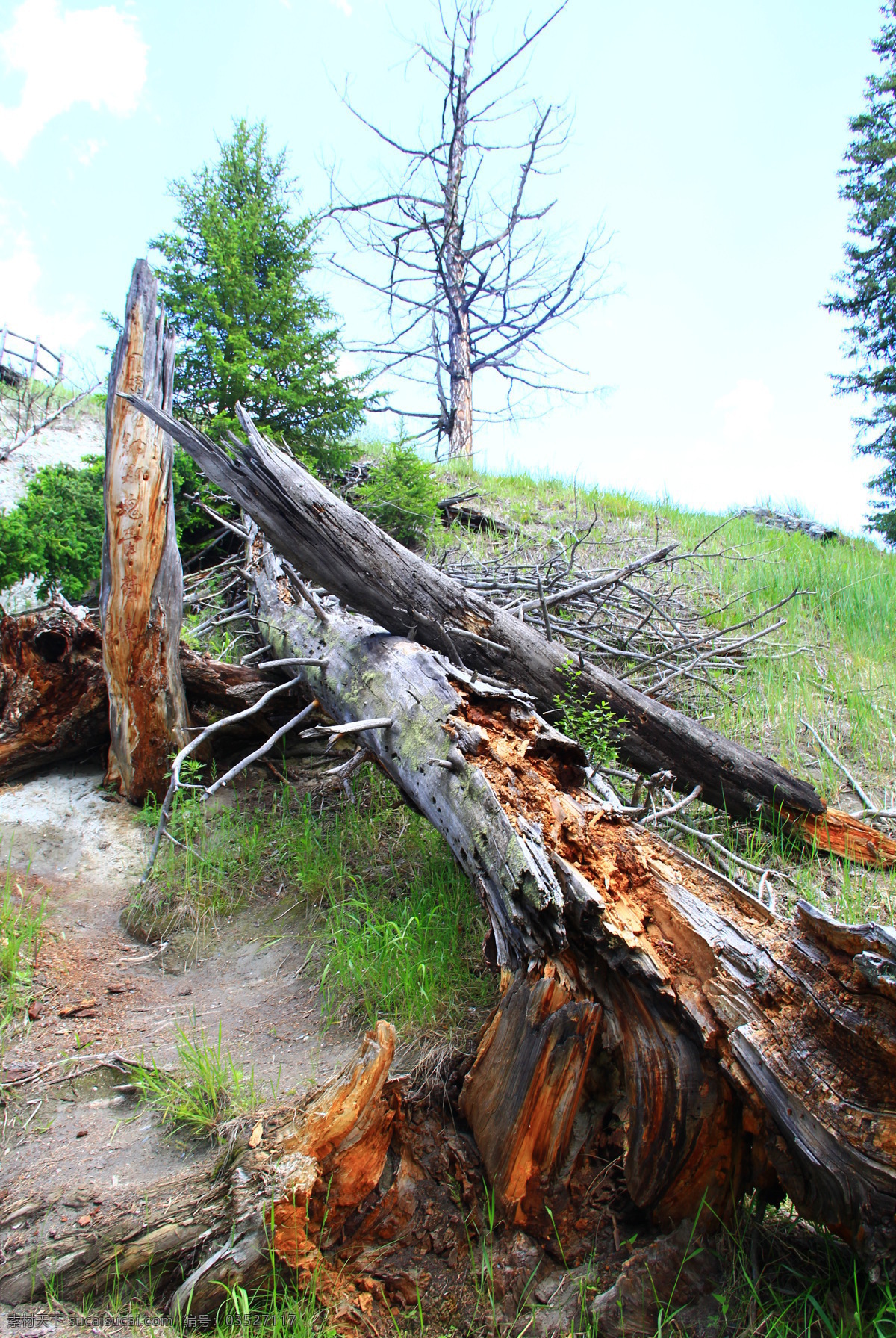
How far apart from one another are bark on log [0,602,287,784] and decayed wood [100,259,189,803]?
224 mm

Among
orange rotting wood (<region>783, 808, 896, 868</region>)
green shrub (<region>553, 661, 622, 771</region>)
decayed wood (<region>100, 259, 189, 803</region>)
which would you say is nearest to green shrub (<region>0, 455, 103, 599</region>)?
decayed wood (<region>100, 259, 189, 803</region>)

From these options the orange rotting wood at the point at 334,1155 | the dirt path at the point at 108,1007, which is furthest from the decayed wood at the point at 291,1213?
the dirt path at the point at 108,1007

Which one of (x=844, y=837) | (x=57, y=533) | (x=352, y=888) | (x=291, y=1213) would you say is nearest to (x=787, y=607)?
(x=844, y=837)

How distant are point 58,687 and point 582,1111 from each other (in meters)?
4.67

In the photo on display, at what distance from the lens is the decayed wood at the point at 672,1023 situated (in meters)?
1.67

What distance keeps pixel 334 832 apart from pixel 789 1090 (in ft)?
10.4

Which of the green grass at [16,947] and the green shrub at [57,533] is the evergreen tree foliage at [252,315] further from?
the green grass at [16,947]

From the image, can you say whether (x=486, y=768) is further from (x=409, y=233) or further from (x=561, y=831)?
(x=409, y=233)

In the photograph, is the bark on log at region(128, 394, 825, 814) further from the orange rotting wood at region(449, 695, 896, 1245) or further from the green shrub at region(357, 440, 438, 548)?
the green shrub at region(357, 440, 438, 548)

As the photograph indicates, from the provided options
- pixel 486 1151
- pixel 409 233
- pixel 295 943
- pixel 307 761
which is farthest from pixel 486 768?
pixel 409 233

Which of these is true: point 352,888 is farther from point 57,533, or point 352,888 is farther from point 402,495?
point 402,495

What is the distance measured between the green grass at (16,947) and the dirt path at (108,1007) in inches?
2.7

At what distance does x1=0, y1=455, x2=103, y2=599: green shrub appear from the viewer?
19.3 feet

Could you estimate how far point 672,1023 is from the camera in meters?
1.99
